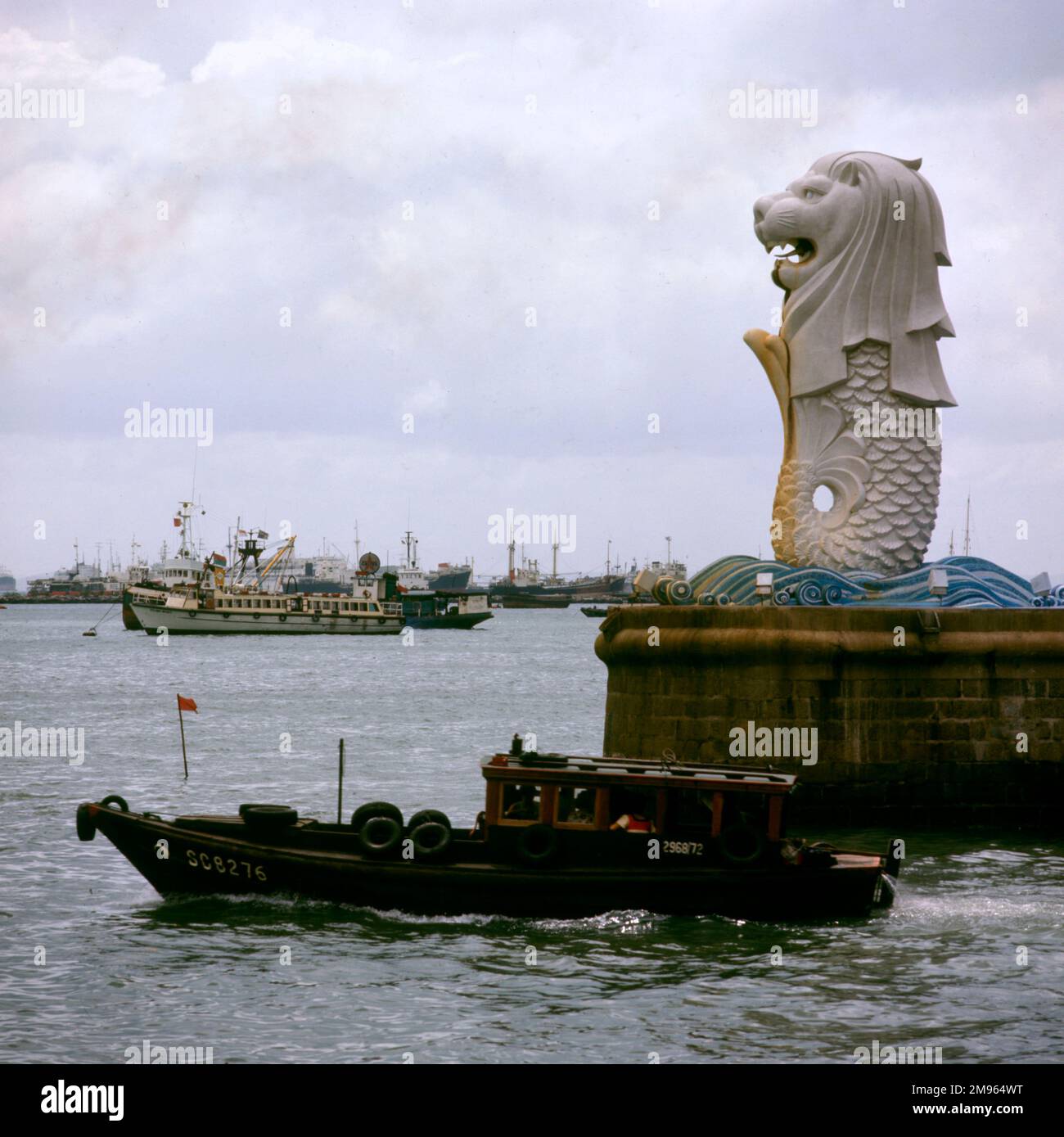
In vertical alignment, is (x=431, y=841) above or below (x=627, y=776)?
below

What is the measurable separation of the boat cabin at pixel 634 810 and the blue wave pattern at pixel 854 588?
5.88 meters

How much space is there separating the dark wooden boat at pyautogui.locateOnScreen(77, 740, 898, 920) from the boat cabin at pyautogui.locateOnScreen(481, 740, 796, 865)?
0.5 inches

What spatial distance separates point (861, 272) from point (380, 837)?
39.6 feet

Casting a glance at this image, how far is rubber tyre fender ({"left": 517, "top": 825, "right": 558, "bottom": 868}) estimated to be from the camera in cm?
1709

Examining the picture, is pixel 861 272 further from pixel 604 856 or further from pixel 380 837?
pixel 380 837

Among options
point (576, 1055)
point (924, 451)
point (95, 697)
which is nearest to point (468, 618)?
point (95, 697)

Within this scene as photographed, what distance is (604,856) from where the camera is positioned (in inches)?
678

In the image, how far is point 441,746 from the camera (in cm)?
4069
